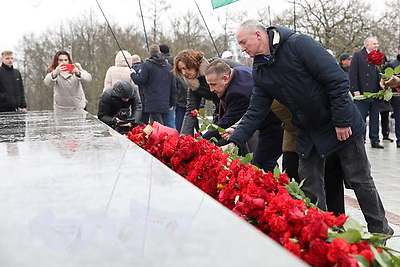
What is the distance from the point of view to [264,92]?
3654 millimetres

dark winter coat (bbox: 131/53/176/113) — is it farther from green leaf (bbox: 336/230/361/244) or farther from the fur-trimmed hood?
green leaf (bbox: 336/230/361/244)

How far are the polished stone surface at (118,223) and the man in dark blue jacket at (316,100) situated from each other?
161 centimetres

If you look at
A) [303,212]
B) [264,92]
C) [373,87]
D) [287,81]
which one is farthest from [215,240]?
[373,87]

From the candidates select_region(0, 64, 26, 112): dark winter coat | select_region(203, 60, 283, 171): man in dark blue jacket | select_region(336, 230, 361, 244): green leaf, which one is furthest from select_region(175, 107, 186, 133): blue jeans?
select_region(336, 230, 361, 244): green leaf

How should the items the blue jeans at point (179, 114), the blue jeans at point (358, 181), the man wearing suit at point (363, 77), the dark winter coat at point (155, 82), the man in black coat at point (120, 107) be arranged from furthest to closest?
the blue jeans at point (179, 114) < the man wearing suit at point (363, 77) < the dark winter coat at point (155, 82) < the man in black coat at point (120, 107) < the blue jeans at point (358, 181)

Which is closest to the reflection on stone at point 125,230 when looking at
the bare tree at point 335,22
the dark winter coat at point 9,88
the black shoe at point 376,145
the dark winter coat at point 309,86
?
the dark winter coat at point 309,86

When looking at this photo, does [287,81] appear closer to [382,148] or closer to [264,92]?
[264,92]

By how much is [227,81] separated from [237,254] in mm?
3399

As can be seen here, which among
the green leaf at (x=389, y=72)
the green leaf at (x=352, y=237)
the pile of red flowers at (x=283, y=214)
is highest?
the green leaf at (x=389, y=72)

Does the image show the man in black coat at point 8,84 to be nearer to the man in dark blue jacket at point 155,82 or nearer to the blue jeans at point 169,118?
the man in dark blue jacket at point 155,82

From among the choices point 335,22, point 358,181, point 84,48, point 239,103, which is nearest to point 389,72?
point 358,181

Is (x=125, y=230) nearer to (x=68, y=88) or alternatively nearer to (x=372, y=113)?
(x=68, y=88)

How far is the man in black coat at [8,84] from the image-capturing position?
9273mm

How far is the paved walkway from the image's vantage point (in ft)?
14.9
